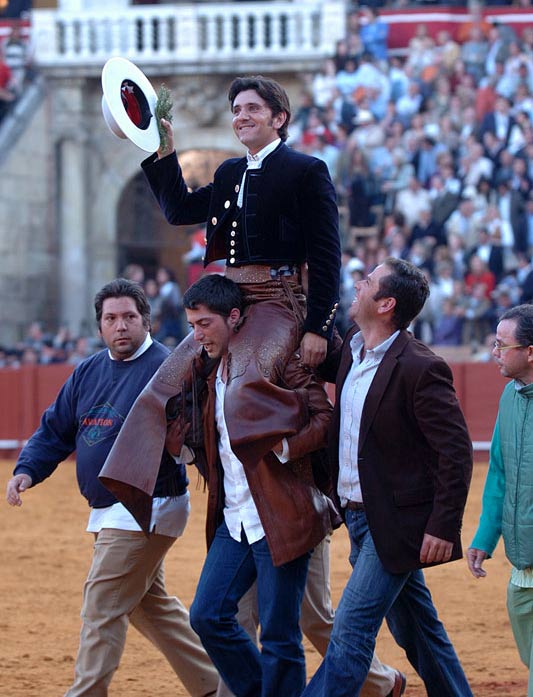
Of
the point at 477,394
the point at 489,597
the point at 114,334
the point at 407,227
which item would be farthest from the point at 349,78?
the point at 114,334

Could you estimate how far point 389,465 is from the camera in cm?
439

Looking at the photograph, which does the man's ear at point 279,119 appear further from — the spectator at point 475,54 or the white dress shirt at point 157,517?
the spectator at point 475,54

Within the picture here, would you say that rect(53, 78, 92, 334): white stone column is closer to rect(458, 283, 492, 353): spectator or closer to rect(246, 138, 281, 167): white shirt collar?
rect(458, 283, 492, 353): spectator

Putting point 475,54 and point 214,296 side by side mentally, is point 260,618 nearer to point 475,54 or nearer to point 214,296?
point 214,296

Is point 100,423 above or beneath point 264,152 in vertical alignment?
beneath

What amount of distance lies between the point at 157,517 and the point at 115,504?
183 millimetres

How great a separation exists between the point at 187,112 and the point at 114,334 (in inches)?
639

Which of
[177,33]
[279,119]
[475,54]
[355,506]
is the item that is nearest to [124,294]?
[279,119]

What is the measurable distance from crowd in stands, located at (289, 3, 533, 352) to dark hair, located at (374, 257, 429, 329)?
10406 millimetres

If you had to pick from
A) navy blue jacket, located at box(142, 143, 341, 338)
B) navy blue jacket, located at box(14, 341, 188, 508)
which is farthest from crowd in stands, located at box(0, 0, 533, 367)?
navy blue jacket, located at box(142, 143, 341, 338)

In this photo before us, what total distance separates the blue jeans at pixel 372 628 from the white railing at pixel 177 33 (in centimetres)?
1651

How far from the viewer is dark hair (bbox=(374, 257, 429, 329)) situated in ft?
14.7

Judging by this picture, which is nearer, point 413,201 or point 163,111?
point 163,111

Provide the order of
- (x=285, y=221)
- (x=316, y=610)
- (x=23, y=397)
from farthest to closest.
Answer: (x=23, y=397) < (x=316, y=610) < (x=285, y=221)
